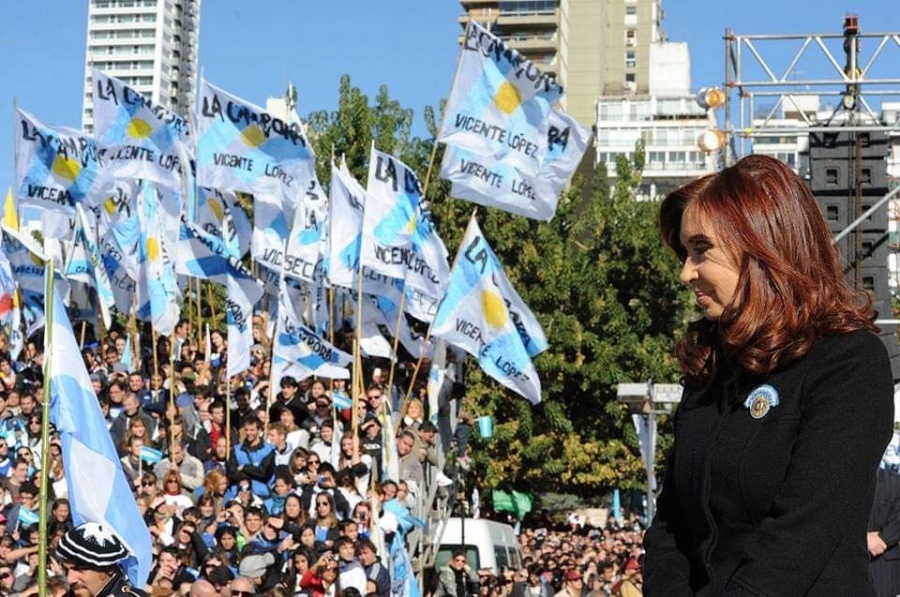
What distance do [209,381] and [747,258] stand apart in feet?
63.0

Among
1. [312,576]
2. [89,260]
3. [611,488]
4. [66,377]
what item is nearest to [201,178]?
[89,260]

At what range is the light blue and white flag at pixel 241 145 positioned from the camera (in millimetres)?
21281

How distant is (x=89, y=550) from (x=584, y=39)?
431ft

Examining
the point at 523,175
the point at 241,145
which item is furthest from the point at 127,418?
the point at 523,175

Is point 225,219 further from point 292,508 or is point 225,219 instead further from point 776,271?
point 776,271

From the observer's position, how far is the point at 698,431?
270 cm

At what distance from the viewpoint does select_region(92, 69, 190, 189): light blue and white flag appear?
23547 millimetres

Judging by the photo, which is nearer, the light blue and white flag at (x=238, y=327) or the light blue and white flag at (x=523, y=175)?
the light blue and white flag at (x=523, y=175)

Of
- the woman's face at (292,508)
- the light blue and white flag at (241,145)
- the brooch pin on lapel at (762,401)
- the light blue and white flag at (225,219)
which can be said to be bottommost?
the woman's face at (292,508)

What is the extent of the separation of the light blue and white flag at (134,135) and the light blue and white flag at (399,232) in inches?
193

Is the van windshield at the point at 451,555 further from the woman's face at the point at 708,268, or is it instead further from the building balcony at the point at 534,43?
the building balcony at the point at 534,43

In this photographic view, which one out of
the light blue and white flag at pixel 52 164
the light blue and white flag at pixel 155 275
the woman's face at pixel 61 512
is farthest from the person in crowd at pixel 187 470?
the light blue and white flag at pixel 52 164

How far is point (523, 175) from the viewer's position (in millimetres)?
18297

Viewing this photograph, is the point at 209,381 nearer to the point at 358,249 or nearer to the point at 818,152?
the point at 358,249
